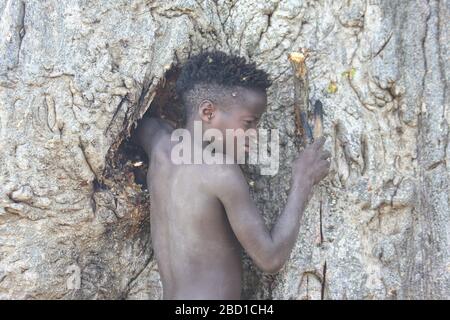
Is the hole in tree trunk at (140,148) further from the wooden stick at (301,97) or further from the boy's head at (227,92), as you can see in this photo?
the wooden stick at (301,97)

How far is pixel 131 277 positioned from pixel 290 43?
4.17ft

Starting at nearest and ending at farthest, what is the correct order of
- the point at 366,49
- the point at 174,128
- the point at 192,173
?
the point at 192,173 → the point at 366,49 → the point at 174,128

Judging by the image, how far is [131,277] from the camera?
3105mm

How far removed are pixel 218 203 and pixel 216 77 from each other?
0.51 meters

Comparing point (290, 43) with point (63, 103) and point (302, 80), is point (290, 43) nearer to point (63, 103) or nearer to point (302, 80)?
point (302, 80)

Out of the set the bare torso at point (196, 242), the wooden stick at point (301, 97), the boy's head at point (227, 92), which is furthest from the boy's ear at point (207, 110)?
the wooden stick at point (301, 97)

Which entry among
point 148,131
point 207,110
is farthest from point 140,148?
point 207,110

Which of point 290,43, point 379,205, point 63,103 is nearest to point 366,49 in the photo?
point 290,43

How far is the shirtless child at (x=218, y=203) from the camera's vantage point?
103 inches

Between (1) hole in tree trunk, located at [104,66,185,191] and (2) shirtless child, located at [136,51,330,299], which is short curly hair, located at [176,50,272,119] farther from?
(1) hole in tree trunk, located at [104,66,185,191]

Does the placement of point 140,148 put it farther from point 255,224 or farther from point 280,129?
point 255,224

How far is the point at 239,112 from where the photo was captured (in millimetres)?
2721

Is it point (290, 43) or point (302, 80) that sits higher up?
point (290, 43)

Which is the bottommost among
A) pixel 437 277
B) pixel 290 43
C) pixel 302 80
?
pixel 437 277
